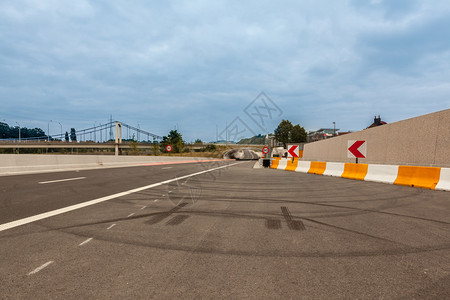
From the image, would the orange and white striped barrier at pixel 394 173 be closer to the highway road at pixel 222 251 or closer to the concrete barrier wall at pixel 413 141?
the concrete barrier wall at pixel 413 141

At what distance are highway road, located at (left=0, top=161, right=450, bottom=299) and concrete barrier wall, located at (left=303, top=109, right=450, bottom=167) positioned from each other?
5.60 m

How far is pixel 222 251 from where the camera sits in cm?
318

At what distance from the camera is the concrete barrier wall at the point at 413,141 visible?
9947mm

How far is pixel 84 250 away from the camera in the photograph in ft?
10.4

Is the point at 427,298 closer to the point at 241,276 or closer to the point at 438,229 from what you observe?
the point at 241,276

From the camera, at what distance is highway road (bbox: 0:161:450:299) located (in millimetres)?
2328

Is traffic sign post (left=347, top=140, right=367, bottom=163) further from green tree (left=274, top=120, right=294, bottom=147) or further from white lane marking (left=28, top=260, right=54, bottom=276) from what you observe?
green tree (left=274, top=120, right=294, bottom=147)

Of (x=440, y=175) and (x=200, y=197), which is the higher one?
(x=440, y=175)

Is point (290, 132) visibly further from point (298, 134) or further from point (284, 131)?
point (298, 134)

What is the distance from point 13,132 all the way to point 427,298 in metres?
211

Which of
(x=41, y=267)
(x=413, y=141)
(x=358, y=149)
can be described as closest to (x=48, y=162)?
(x=41, y=267)

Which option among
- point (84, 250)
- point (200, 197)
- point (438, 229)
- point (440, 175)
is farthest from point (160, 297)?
point (440, 175)

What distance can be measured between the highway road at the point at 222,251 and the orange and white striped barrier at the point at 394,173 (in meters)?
3.24

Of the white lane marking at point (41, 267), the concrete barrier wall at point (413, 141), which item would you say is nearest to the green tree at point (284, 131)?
the concrete barrier wall at point (413, 141)
